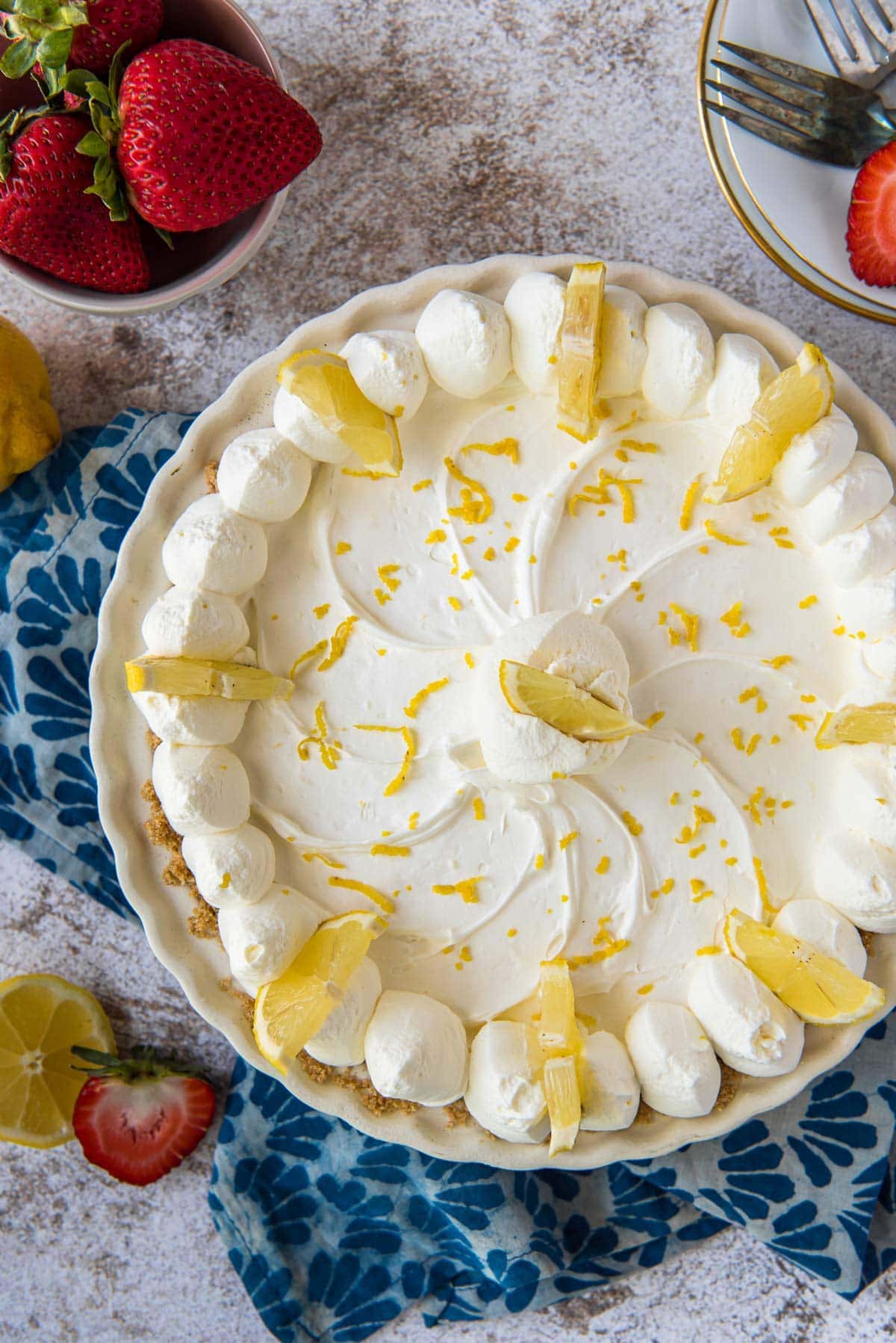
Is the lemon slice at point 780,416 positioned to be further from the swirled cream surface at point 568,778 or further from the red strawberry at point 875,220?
the red strawberry at point 875,220

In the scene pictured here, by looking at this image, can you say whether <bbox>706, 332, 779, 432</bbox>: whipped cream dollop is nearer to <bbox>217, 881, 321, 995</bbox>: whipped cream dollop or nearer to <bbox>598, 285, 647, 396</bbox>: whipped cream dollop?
<bbox>598, 285, 647, 396</bbox>: whipped cream dollop

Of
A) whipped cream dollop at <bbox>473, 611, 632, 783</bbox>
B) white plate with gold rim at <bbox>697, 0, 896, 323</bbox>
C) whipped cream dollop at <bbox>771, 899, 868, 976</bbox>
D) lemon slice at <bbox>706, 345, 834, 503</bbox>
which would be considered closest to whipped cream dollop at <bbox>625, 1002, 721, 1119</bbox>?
whipped cream dollop at <bbox>771, 899, 868, 976</bbox>

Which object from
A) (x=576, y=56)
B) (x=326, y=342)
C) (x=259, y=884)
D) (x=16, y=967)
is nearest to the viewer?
(x=259, y=884)

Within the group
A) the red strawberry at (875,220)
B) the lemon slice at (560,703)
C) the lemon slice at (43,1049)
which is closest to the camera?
the lemon slice at (560,703)

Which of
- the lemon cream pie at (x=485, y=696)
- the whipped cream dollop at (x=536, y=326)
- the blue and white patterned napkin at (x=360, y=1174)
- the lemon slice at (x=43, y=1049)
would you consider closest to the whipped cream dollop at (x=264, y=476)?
the lemon cream pie at (x=485, y=696)

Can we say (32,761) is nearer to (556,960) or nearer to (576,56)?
(556,960)

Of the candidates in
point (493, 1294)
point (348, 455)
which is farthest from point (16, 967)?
point (348, 455)

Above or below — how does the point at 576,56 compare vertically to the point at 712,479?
above
